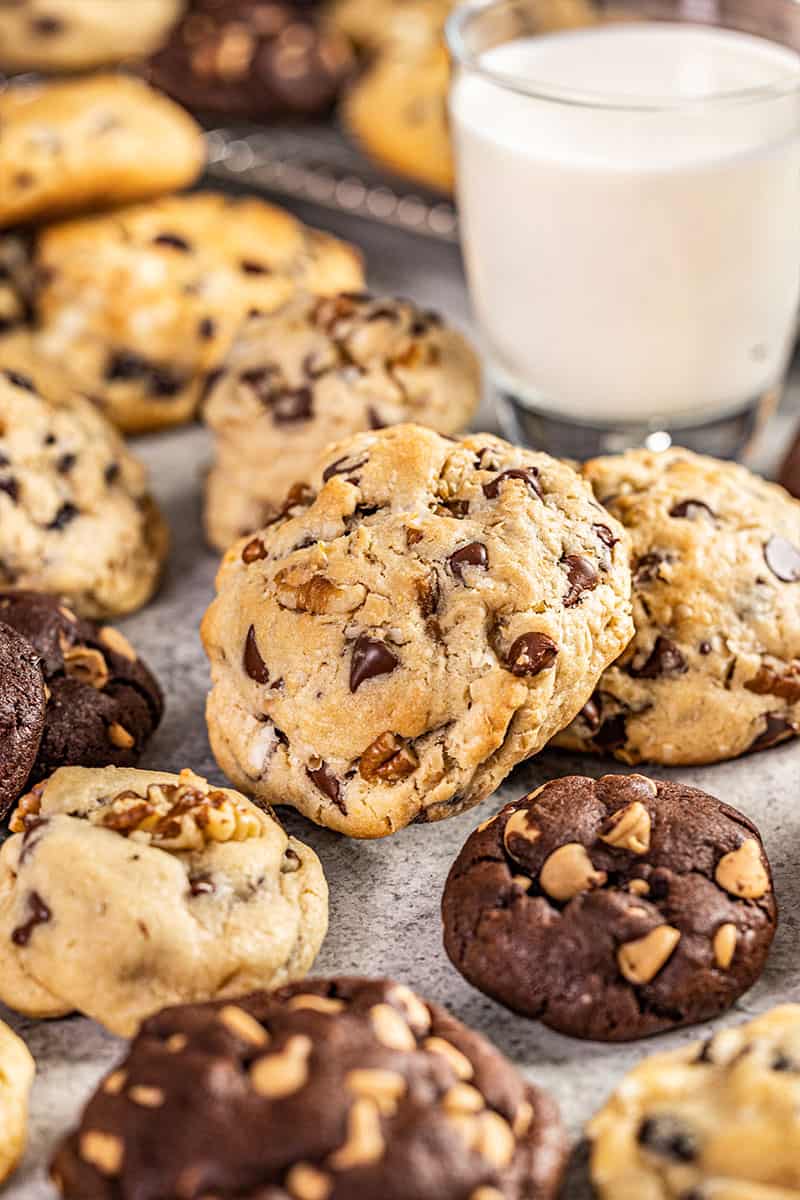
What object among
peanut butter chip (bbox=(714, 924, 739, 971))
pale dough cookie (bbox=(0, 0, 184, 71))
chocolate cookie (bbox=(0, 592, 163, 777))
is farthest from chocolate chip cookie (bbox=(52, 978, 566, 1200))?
pale dough cookie (bbox=(0, 0, 184, 71))

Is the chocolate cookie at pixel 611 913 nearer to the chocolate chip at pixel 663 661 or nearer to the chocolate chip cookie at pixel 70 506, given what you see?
the chocolate chip at pixel 663 661

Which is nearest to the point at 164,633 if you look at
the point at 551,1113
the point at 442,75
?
the point at 551,1113

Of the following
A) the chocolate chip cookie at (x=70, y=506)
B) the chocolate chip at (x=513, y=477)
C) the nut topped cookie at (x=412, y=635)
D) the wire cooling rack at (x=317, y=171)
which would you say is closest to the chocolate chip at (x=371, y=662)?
the nut topped cookie at (x=412, y=635)

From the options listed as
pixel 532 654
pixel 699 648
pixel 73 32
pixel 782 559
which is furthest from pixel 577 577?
pixel 73 32

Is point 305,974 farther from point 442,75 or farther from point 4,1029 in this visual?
point 442,75

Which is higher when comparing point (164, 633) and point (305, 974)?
point (305, 974)

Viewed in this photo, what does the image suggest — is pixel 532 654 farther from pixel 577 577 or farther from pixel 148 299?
pixel 148 299

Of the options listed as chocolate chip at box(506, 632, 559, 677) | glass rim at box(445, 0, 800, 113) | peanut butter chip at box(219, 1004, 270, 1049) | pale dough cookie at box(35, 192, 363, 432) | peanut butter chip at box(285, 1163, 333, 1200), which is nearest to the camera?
peanut butter chip at box(285, 1163, 333, 1200)

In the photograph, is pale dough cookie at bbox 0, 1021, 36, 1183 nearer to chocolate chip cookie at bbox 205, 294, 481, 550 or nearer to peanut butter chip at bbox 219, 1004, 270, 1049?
peanut butter chip at bbox 219, 1004, 270, 1049
